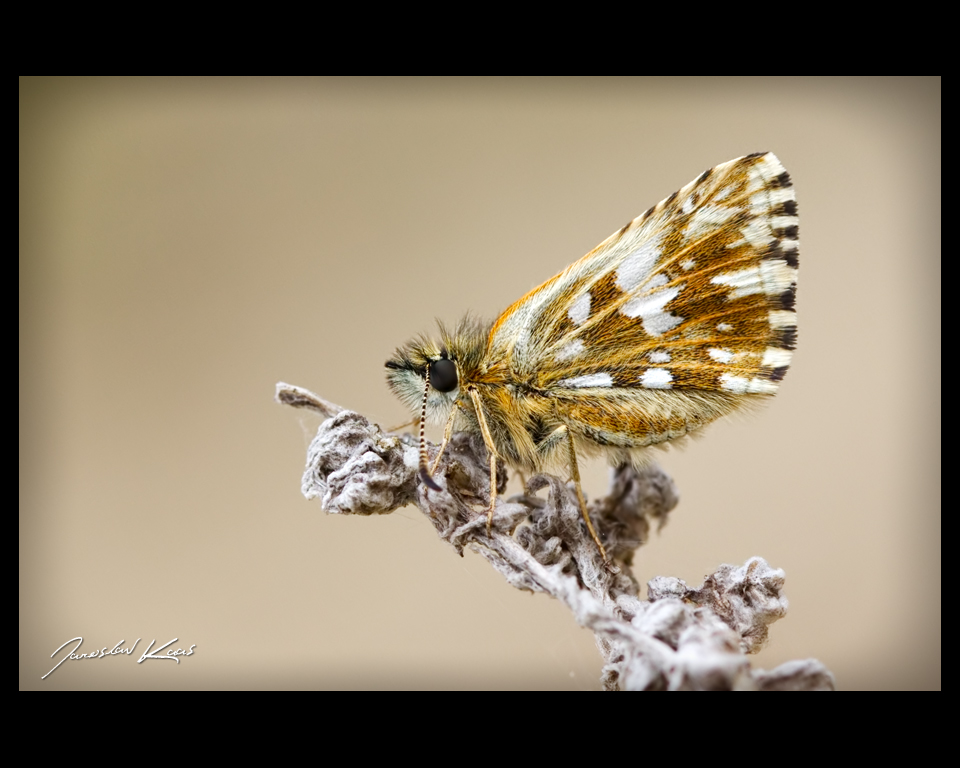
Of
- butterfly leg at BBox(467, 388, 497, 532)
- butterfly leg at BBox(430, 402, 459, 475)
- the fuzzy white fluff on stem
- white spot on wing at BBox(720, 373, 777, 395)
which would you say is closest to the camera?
the fuzzy white fluff on stem

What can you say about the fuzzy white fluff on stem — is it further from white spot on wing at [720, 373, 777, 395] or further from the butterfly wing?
white spot on wing at [720, 373, 777, 395]

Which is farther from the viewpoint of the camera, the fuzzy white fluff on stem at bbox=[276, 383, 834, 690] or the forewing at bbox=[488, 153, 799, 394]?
the forewing at bbox=[488, 153, 799, 394]

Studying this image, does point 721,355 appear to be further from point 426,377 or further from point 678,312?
point 426,377

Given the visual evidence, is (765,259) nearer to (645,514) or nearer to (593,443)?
(593,443)

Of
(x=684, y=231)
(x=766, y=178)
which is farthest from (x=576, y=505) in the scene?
(x=766, y=178)

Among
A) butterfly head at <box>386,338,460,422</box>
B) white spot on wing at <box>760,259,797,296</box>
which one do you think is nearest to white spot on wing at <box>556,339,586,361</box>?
butterfly head at <box>386,338,460,422</box>

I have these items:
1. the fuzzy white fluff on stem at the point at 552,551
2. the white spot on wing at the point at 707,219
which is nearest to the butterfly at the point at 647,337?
the white spot on wing at the point at 707,219

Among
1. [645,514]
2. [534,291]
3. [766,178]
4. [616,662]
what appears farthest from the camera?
[645,514]
